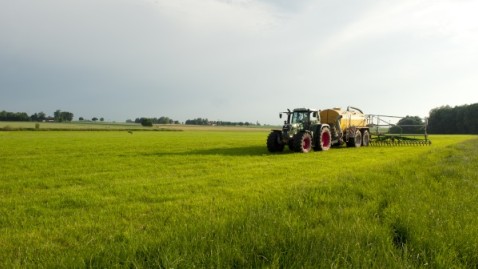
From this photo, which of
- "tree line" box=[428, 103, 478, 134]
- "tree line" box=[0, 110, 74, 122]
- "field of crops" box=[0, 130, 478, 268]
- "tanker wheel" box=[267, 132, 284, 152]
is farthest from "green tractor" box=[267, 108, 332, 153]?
"tree line" box=[0, 110, 74, 122]

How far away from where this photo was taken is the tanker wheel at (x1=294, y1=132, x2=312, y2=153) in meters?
18.3

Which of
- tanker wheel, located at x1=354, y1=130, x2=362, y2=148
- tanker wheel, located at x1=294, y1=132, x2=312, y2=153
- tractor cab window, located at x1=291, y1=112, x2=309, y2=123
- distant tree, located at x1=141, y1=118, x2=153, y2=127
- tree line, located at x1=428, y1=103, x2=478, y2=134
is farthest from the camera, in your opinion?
distant tree, located at x1=141, y1=118, x2=153, y2=127

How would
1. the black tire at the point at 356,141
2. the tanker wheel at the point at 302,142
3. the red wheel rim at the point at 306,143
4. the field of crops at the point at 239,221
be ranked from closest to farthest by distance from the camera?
the field of crops at the point at 239,221
the tanker wheel at the point at 302,142
the red wheel rim at the point at 306,143
the black tire at the point at 356,141

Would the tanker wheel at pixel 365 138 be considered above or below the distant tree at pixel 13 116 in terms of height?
below

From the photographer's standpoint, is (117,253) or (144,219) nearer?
(117,253)

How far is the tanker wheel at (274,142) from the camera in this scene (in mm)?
19125

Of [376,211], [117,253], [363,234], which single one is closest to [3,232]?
[117,253]

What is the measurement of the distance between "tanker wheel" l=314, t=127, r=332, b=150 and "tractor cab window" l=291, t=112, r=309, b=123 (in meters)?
1.19

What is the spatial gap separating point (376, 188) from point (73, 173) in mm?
Result: 9221

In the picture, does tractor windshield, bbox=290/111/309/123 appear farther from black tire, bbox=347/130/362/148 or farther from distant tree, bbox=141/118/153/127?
distant tree, bbox=141/118/153/127

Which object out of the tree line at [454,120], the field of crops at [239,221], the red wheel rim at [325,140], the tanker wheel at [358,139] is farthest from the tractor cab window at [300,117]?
the tree line at [454,120]

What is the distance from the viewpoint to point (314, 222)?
470 centimetres

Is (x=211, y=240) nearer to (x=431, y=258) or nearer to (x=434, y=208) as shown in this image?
(x=431, y=258)

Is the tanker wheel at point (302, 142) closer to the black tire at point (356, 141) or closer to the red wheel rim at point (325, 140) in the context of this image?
the red wheel rim at point (325, 140)
